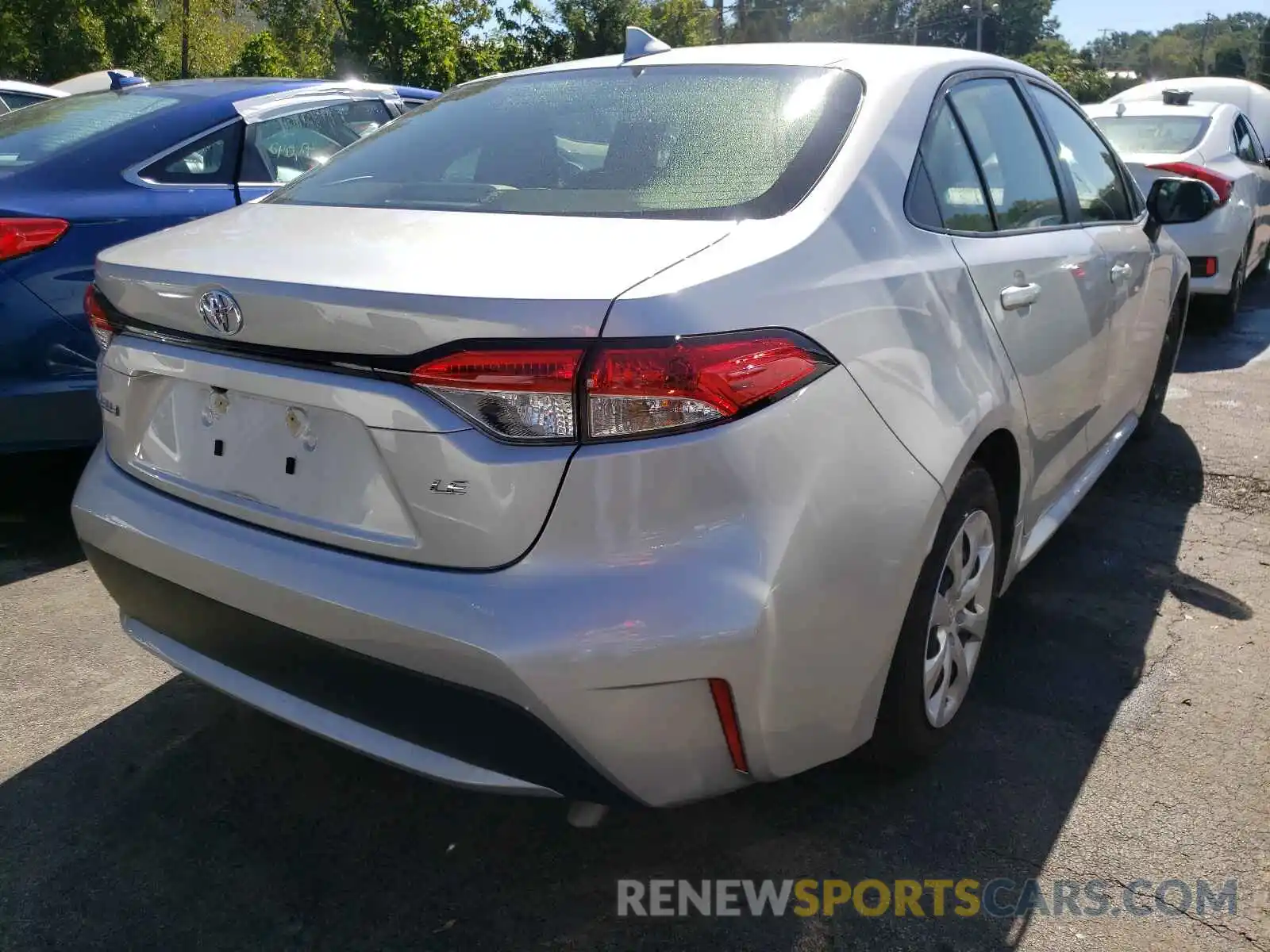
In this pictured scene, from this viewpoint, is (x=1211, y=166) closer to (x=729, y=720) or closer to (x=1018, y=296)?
(x=1018, y=296)

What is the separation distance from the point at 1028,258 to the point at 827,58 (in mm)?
692

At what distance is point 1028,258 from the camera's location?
267 cm

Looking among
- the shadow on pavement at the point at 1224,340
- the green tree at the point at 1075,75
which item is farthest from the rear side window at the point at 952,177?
the green tree at the point at 1075,75

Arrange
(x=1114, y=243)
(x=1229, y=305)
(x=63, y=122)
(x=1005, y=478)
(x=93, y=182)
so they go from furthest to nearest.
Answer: (x=1229, y=305) < (x=63, y=122) < (x=93, y=182) < (x=1114, y=243) < (x=1005, y=478)

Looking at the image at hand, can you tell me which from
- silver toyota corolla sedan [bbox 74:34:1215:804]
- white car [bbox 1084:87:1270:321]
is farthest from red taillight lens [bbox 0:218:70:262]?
white car [bbox 1084:87:1270:321]

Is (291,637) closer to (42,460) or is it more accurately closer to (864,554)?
(864,554)

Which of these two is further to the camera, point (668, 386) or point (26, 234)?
point (26, 234)

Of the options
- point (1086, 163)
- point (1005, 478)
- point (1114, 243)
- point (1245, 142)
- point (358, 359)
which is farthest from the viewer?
point (1245, 142)

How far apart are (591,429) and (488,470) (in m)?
0.17

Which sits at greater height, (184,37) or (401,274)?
(184,37)

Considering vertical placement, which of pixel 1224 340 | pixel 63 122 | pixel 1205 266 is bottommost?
pixel 1224 340

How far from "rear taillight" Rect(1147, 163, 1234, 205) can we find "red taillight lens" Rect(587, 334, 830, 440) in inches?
239

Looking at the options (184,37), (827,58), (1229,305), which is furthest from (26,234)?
(184,37)

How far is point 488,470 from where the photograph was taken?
1677mm
